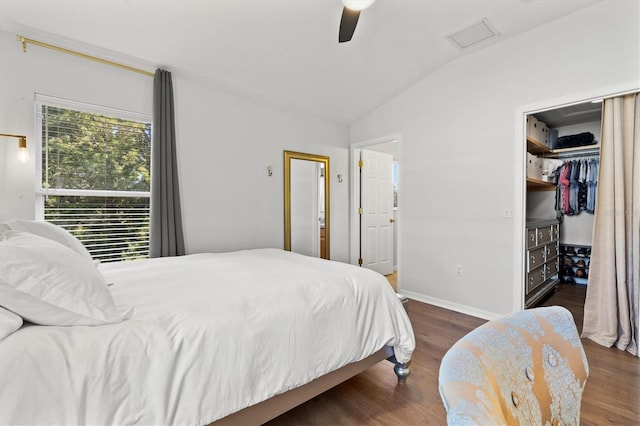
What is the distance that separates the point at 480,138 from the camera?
3.27 metres

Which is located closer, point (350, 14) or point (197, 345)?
point (197, 345)

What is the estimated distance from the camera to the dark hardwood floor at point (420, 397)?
5.61ft

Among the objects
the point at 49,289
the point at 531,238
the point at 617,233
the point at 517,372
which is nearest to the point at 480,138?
the point at 531,238

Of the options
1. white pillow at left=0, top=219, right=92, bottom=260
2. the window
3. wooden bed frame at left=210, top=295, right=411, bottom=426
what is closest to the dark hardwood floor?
wooden bed frame at left=210, top=295, right=411, bottom=426

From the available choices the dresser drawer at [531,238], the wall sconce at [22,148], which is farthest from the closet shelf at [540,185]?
the wall sconce at [22,148]

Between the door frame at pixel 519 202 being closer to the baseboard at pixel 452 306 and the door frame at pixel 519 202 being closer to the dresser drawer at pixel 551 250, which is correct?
the baseboard at pixel 452 306

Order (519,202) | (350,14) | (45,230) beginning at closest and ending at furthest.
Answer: (45,230) → (350,14) → (519,202)

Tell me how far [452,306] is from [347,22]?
3.08m

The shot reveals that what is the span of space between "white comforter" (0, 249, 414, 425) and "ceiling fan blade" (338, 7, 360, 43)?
1.66 m

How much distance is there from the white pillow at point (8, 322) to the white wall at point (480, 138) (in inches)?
140

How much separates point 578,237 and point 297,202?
4.18 meters

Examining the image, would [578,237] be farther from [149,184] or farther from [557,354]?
[149,184]

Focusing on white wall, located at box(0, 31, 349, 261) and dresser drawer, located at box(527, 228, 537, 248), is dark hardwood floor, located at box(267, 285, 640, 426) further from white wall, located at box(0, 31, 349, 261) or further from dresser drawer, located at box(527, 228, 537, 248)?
white wall, located at box(0, 31, 349, 261)

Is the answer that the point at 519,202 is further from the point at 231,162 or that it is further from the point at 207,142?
the point at 207,142
